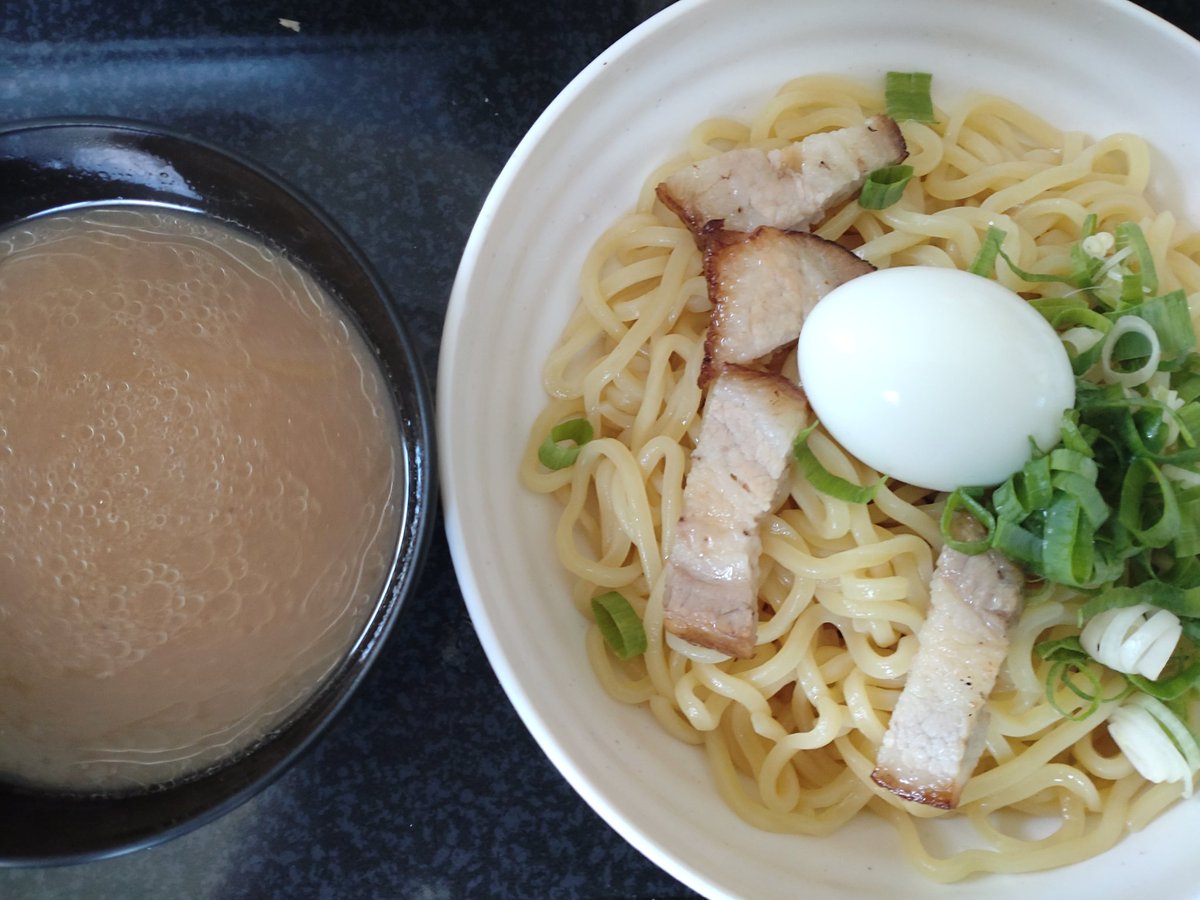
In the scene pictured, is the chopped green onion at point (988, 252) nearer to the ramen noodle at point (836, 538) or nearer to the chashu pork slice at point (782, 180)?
the ramen noodle at point (836, 538)

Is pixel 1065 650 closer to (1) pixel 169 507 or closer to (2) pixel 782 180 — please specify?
(2) pixel 782 180

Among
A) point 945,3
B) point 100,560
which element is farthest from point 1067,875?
point 100,560

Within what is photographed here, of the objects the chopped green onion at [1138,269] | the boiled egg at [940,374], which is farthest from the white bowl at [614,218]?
the boiled egg at [940,374]

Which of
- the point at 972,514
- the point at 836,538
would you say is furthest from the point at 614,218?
the point at 972,514

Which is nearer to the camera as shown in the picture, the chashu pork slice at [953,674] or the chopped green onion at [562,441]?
the chashu pork slice at [953,674]

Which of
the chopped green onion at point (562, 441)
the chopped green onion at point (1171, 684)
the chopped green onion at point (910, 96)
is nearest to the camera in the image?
the chopped green onion at point (1171, 684)

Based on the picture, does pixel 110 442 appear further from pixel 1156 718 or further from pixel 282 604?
pixel 1156 718
